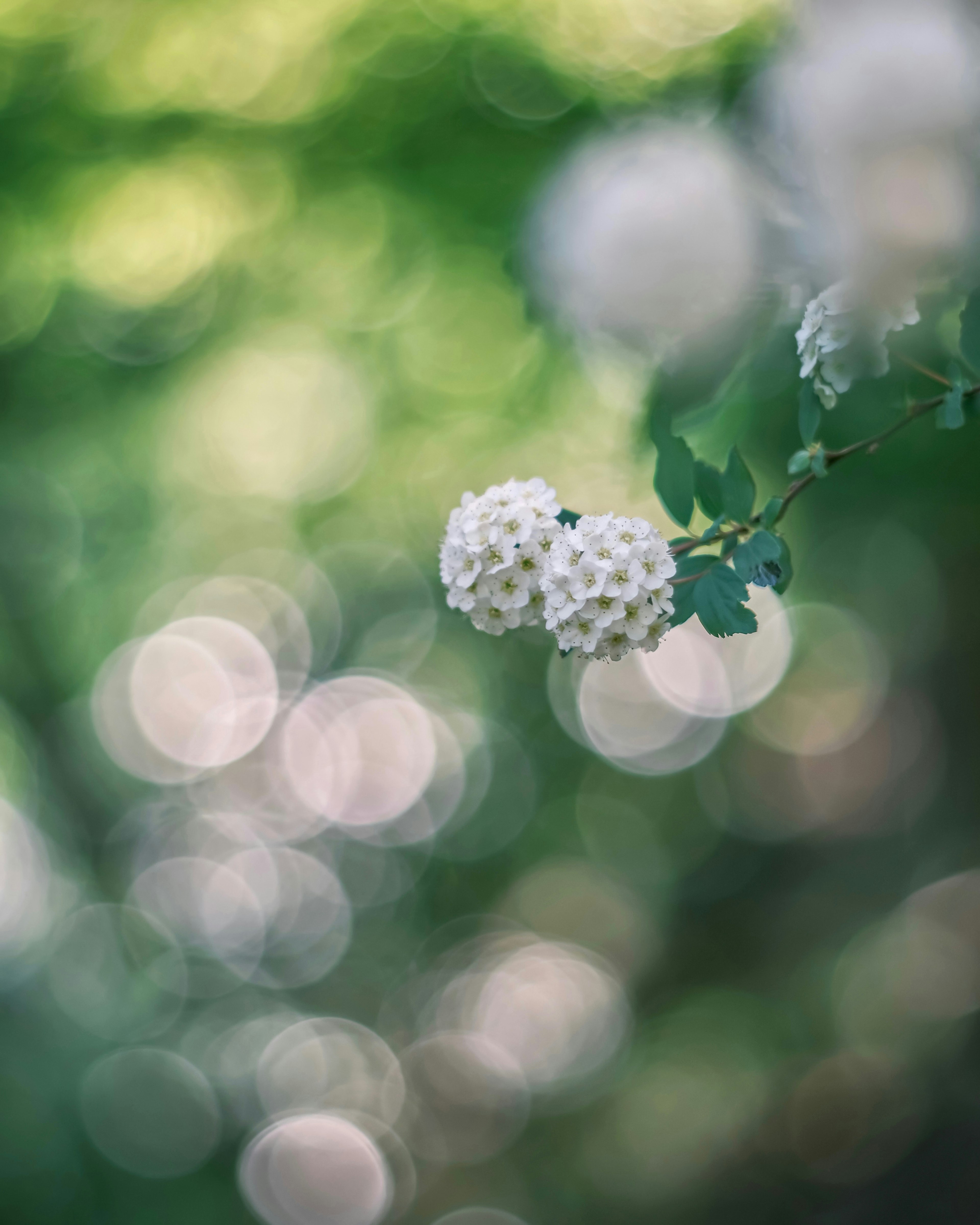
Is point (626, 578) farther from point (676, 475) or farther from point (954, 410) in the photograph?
point (954, 410)

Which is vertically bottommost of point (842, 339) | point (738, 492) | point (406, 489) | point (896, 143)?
point (738, 492)

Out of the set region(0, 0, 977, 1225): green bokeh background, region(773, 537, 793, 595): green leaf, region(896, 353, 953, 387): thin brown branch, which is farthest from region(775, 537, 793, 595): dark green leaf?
region(0, 0, 977, 1225): green bokeh background

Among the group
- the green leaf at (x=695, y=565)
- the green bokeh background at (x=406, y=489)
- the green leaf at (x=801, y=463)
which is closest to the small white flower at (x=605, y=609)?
the green leaf at (x=695, y=565)

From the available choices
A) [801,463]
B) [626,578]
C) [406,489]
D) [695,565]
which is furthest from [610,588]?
[406,489]

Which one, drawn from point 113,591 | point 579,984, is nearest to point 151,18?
point 113,591

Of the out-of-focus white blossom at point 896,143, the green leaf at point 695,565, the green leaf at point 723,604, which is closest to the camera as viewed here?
the out-of-focus white blossom at point 896,143

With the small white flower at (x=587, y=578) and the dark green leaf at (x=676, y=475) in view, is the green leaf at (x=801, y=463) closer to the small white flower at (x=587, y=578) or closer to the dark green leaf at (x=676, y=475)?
the dark green leaf at (x=676, y=475)

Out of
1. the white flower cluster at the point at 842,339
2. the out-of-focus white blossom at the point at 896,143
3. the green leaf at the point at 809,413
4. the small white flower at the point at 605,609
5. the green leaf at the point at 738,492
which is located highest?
the out-of-focus white blossom at the point at 896,143

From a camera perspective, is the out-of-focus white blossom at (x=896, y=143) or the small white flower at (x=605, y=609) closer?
the out-of-focus white blossom at (x=896, y=143)
